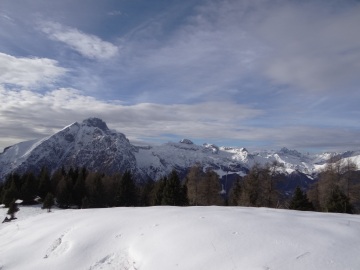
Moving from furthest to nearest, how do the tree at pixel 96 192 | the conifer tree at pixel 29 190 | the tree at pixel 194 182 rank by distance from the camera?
the conifer tree at pixel 29 190 → the tree at pixel 96 192 → the tree at pixel 194 182

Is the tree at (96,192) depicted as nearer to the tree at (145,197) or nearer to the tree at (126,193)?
the tree at (126,193)

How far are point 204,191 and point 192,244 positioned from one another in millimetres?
42200

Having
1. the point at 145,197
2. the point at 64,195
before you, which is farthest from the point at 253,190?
the point at 64,195

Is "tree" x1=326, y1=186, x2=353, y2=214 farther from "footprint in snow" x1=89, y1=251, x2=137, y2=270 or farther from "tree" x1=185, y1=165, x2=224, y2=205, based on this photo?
"footprint in snow" x1=89, y1=251, x2=137, y2=270

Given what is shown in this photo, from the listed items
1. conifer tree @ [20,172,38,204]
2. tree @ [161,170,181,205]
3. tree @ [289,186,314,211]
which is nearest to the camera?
tree @ [289,186,314,211]

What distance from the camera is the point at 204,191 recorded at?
181ft

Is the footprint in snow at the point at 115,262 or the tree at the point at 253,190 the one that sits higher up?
the tree at the point at 253,190

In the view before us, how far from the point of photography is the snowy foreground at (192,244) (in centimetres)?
1121

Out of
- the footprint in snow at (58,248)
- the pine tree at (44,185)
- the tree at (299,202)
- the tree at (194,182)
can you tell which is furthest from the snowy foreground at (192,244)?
the pine tree at (44,185)

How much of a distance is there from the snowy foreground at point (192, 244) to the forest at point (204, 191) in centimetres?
2659

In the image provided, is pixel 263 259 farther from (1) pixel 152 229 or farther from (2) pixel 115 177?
(2) pixel 115 177

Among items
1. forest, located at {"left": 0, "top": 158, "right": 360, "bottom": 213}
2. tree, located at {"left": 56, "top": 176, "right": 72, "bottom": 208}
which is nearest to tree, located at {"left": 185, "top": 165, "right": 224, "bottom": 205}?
forest, located at {"left": 0, "top": 158, "right": 360, "bottom": 213}

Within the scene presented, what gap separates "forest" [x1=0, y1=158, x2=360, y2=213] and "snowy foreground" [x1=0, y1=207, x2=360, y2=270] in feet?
87.2

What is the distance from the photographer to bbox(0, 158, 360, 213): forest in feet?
147
